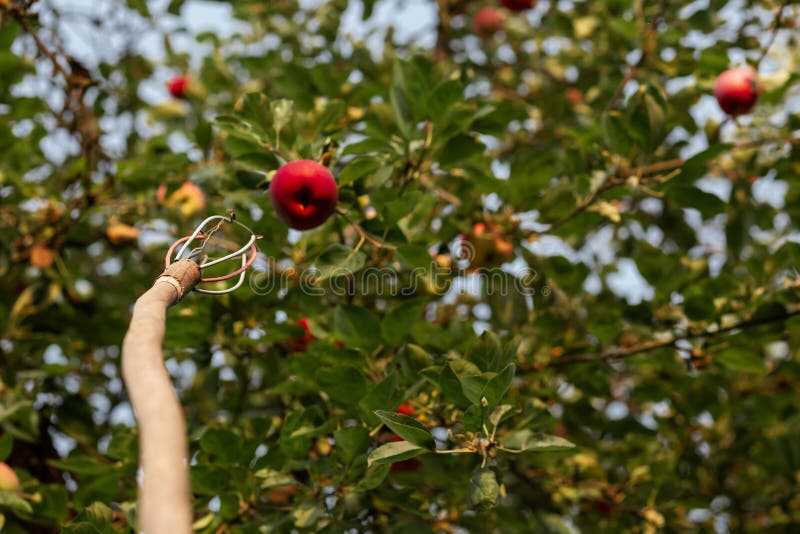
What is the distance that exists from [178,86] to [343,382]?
2.69 meters

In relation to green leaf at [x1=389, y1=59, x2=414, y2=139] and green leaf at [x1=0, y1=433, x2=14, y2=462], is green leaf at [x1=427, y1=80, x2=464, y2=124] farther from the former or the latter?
green leaf at [x1=0, y1=433, x2=14, y2=462]

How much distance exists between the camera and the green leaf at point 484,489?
55.9 inches

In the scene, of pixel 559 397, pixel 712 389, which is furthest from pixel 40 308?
pixel 712 389

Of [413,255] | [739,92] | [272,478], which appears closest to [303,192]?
[413,255]

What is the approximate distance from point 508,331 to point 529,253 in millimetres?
263

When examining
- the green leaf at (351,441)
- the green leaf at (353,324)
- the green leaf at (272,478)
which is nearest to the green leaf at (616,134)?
the green leaf at (353,324)

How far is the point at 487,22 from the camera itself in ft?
12.9

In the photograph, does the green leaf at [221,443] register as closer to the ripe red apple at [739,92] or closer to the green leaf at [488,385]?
the green leaf at [488,385]

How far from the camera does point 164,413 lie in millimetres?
722

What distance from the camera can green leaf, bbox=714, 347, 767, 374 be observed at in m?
2.16

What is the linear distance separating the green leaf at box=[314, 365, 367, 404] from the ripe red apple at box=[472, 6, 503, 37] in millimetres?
2724

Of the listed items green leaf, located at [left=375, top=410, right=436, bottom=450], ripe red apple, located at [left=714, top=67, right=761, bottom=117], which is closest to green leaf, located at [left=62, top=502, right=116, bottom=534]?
green leaf, located at [left=375, top=410, right=436, bottom=450]

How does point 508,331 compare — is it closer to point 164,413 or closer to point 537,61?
point 164,413

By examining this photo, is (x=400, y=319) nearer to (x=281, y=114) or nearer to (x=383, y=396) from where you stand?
(x=383, y=396)
